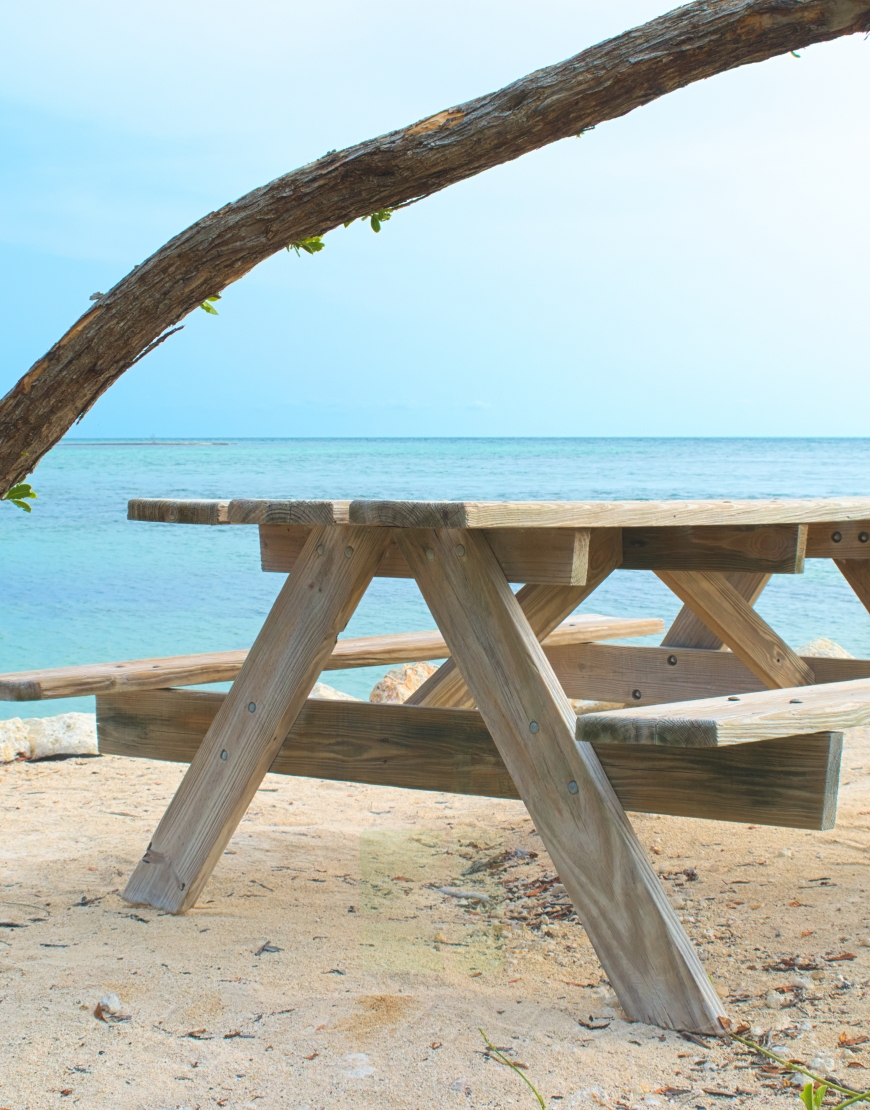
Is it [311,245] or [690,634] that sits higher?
[311,245]

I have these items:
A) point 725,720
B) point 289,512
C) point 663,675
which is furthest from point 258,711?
point 663,675

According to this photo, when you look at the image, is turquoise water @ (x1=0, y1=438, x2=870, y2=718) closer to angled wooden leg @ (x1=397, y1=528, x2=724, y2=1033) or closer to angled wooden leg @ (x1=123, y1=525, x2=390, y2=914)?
angled wooden leg @ (x1=123, y1=525, x2=390, y2=914)

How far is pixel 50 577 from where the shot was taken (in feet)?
58.2

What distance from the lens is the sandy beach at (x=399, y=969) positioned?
1966 mm

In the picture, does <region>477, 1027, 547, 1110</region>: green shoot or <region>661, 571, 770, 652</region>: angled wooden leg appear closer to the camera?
<region>477, 1027, 547, 1110</region>: green shoot

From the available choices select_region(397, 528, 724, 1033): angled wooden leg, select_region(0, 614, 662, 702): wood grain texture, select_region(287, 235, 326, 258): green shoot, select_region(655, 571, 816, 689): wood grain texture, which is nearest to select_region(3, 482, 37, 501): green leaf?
select_region(287, 235, 326, 258): green shoot

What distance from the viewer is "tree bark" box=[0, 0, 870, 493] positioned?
1.67 m

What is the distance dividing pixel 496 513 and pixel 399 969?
1152mm

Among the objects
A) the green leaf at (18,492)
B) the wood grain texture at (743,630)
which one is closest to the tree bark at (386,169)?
the green leaf at (18,492)

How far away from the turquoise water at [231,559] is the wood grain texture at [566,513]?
7.04 meters

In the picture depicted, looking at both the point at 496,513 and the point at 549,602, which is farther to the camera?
the point at 549,602

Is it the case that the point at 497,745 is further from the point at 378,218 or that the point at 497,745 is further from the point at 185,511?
the point at 378,218

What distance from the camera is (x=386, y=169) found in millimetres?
1747

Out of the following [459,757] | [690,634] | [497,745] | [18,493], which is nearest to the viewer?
[18,493]
